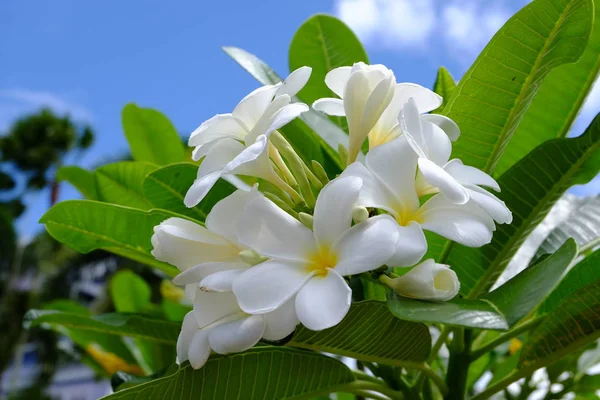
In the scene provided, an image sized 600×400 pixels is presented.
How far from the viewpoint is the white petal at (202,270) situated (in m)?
0.58

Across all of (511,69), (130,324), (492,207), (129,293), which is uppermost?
(511,69)

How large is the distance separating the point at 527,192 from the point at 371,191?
1.02 ft

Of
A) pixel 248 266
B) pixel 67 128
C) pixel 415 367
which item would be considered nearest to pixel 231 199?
pixel 248 266

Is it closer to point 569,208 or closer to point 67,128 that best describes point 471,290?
point 569,208

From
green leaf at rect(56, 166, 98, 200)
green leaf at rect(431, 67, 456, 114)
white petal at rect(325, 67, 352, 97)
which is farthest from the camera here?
green leaf at rect(56, 166, 98, 200)

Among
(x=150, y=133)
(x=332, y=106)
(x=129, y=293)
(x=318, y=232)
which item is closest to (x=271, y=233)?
(x=318, y=232)

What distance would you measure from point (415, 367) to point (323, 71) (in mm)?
538

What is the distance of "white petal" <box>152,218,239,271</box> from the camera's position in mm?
612

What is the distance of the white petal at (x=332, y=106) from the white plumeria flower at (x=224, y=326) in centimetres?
28

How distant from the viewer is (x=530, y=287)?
1.80ft

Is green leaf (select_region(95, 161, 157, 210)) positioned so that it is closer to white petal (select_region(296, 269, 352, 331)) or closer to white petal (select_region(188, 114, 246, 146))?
white petal (select_region(188, 114, 246, 146))

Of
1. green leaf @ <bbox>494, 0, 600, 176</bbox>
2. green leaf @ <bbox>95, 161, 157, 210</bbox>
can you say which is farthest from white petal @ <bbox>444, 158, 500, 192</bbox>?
green leaf @ <bbox>95, 161, 157, 210</bbox>

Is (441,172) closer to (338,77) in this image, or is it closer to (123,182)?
(338,77)

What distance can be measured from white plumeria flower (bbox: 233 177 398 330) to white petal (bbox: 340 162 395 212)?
0.07 ft
